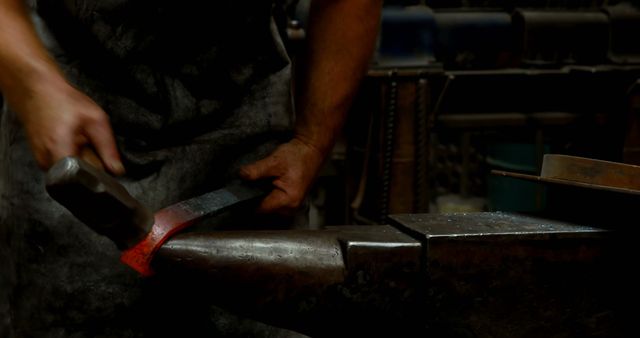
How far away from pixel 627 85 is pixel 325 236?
2.99 metres

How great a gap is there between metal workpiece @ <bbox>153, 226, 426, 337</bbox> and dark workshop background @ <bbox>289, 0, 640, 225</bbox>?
2.03m

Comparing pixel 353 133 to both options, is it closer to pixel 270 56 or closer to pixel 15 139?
pixel 270 56

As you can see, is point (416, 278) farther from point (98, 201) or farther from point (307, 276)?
point (98, 201)

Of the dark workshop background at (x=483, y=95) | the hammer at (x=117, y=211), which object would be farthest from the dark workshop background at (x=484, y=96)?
the hammer at (x=117, y=211)

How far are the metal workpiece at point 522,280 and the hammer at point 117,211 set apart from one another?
1.22ft

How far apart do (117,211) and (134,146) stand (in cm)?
57

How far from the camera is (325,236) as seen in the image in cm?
108

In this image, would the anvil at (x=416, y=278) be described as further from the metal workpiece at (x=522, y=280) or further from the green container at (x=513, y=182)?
the green container at (x=513, y=182)

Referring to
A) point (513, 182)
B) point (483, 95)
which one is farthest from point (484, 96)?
point (513, 182)

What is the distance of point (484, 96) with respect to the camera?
3568 millimetres

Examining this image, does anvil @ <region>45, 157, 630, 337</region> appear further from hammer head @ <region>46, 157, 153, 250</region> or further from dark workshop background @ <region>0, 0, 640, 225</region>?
dark workshop background @ <region>0, 0, 640, 225</region>

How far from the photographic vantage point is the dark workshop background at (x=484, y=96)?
10.7 ft

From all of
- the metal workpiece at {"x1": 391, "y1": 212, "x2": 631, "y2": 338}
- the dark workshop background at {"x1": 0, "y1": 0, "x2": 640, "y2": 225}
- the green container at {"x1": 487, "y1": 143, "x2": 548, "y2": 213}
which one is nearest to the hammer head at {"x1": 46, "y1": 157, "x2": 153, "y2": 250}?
the metal workpiece at {"x1": 391, "y1": 212, "x2": 631, "y2": 338}

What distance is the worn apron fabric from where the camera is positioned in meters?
1.41
